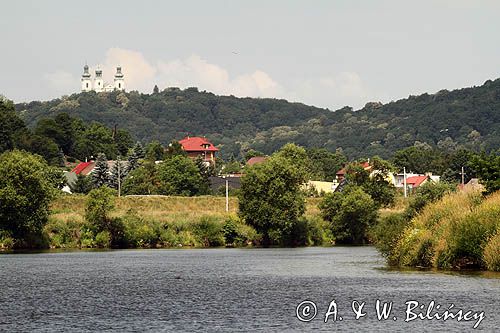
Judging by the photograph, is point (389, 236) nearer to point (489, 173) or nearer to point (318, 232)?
point (489, 173)

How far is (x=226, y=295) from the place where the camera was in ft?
155

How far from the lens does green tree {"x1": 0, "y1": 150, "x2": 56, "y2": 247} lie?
92.8 m

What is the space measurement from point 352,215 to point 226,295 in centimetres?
6496

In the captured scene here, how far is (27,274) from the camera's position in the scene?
61.4 meters

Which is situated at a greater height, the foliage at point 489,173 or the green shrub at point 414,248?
the foliage at point 489,173

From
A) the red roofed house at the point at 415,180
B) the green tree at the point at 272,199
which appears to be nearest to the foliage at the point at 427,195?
the green tree at the point at 272,199

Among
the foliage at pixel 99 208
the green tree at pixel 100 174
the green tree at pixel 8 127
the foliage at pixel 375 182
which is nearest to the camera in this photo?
the foliage at pixel 99 208

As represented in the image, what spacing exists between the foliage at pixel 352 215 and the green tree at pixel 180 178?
49143mm

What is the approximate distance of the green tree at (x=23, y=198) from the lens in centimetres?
9281

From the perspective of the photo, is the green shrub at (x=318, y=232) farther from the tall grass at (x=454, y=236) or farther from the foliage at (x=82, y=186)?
the foliage at (x=82, y=186)

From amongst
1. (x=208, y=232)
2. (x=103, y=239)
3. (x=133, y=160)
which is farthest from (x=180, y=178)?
(x=103, y=239)

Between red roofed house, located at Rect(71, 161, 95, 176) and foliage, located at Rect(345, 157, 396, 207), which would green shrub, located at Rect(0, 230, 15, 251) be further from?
red roofed house, located at Rect(71, 161, 95, 176)

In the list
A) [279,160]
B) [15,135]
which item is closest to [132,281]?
[279,160]

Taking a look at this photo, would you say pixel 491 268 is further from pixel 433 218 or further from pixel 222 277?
pixel 222 277
